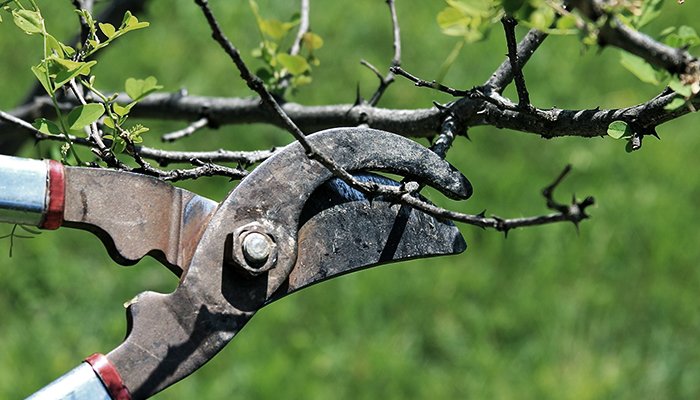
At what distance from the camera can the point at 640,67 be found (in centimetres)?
100

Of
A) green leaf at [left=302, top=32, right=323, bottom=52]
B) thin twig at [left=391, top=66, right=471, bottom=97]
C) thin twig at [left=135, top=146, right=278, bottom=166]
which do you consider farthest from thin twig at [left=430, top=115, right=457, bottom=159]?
green leaf at [left=302, top=32, right=323, bottom=52]

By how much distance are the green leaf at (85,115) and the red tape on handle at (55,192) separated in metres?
0.06

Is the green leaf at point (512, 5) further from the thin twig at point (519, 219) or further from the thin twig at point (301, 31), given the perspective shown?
the thin twig at point (301, 31)

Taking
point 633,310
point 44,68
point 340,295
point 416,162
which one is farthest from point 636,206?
point 44,68

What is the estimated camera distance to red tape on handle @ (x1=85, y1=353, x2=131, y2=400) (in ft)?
4.50

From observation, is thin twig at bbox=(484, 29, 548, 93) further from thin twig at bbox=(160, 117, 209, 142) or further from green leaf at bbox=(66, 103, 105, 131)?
thin twig at bbox=(160, 117, 209, 142)

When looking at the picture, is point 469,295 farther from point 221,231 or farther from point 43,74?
point 43,74

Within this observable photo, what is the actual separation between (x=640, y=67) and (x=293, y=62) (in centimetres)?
97

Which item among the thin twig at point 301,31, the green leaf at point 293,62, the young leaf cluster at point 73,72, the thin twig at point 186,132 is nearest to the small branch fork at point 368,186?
the young leaf cluster at point 73,72

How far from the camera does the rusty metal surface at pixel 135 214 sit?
1413 mm

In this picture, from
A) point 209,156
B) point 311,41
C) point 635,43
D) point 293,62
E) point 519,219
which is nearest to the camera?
point 635,43

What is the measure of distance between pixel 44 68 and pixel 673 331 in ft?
10.6

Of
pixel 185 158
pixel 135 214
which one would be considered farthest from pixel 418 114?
pixel 135 214

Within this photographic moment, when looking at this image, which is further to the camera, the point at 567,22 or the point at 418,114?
the point at 418,114
